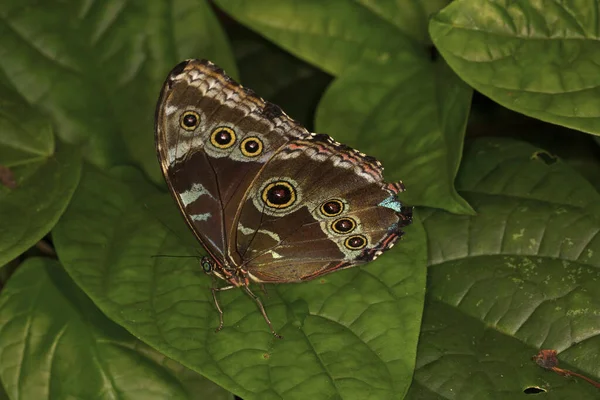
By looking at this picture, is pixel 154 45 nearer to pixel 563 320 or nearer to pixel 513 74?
pixel 513 74

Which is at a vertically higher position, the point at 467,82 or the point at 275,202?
the point at 467,82

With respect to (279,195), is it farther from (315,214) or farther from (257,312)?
(257,312)

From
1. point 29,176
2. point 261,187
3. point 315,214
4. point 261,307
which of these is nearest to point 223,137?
point 261,187

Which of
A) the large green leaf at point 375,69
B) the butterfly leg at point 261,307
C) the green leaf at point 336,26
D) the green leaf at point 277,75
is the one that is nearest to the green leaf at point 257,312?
the butterfly leg at point 261,307

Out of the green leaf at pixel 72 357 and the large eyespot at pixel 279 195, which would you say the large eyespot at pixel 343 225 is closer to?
the large eyespot at pixel 279 195

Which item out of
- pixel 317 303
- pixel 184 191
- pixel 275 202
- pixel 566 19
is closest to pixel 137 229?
pixel 184 191

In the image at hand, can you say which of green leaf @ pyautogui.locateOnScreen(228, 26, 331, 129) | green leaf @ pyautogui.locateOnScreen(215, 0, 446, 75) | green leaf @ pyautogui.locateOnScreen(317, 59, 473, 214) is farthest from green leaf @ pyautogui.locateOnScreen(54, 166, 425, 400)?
green leaf @ pyautogui.locateOnScreen(228, 26, 331, 129)

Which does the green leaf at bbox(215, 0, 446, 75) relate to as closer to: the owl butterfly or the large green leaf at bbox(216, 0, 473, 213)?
the large green leaf at bbox(216, 0, 473, 213)
